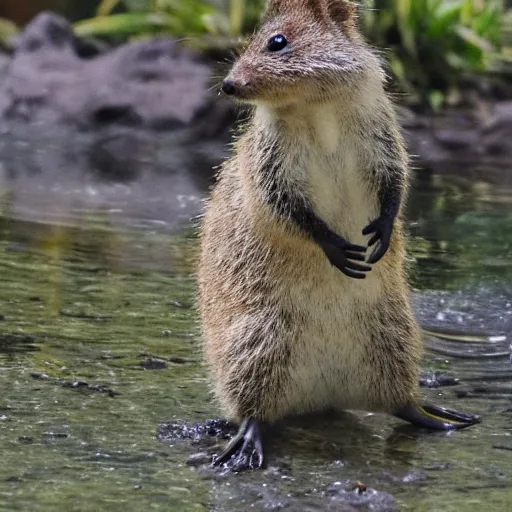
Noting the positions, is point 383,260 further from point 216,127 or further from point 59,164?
point 216,127

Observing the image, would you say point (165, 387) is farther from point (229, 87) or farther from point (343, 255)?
point (229, 87)

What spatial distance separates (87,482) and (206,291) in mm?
1237

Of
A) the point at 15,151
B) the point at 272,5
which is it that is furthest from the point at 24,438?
the point at 15,151

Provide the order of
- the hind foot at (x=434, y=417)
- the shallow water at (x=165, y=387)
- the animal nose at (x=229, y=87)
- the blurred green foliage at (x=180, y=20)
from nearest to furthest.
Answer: the shallow water at (x=165, y=387) → the animal nose at (x=229, y=87) → the hind foot at (x=434, y=417) → the blurred green foliage at (x=180, y=20)

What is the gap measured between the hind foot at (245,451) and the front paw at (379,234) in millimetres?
696

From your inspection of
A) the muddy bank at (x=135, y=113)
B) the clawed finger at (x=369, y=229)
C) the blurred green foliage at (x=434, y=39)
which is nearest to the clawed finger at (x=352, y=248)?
the clawed finger at (x=369, y=229)

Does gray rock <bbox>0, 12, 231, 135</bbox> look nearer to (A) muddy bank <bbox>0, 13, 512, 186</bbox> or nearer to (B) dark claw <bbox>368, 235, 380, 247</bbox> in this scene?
(A) muddy bank <bbox>0, 13, 512, 186</bbox>

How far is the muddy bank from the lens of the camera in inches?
466

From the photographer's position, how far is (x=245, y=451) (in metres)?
4.02

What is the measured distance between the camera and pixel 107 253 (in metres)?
7.13

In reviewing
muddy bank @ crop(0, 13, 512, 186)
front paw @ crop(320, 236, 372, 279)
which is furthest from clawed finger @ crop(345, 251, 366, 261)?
muddy bank @ crop(0, 13, 512, 186)

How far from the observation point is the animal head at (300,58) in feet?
13.4

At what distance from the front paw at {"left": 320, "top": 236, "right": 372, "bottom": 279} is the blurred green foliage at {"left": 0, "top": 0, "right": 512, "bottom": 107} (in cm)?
888

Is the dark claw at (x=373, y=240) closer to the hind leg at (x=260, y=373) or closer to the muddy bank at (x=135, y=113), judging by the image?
the hind leg at (x=260, y=373)
